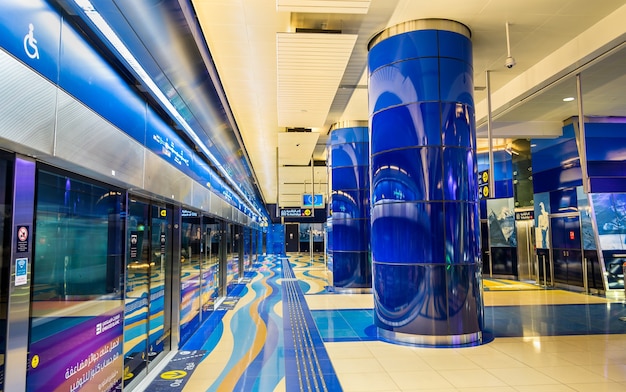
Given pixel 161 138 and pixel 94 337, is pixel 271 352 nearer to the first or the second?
pixel 94 337

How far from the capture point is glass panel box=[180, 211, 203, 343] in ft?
19.4

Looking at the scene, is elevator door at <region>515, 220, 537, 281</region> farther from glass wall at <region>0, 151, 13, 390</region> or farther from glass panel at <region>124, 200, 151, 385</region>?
glass wall at <region>0, 151, 13, 390</region>

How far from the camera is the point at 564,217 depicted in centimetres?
1135

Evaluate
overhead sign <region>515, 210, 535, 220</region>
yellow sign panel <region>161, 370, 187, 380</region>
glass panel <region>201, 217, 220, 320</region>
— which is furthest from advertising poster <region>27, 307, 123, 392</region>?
overhead sign <region>515, 210, 535, 220</region>

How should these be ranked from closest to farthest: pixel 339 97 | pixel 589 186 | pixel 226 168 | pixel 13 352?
pixel 13 352, pixel 589 186, pixel 339 97, pixel 226 168

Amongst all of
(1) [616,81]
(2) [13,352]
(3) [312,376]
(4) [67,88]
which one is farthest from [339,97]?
(2) [13,352]

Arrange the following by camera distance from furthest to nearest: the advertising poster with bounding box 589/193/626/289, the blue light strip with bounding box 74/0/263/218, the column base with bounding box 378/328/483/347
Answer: the advertising poster with bounding box 589/193/626/289
the column base with bounding box 378/328/483/347
the blue light strip with bounding box 74/0/263/218

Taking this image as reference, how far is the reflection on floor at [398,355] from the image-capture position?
13.5 ft

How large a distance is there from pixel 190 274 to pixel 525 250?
37.4 ft

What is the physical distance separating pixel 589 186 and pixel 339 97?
5.02 m

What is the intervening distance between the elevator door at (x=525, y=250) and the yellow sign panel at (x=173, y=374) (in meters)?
12.1

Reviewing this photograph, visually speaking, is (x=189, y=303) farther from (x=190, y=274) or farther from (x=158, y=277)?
(x=158, y=277)

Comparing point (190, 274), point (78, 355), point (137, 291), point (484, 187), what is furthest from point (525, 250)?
point (78, 355)

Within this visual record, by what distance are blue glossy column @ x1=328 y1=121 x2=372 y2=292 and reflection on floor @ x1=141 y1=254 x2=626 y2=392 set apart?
251cm
